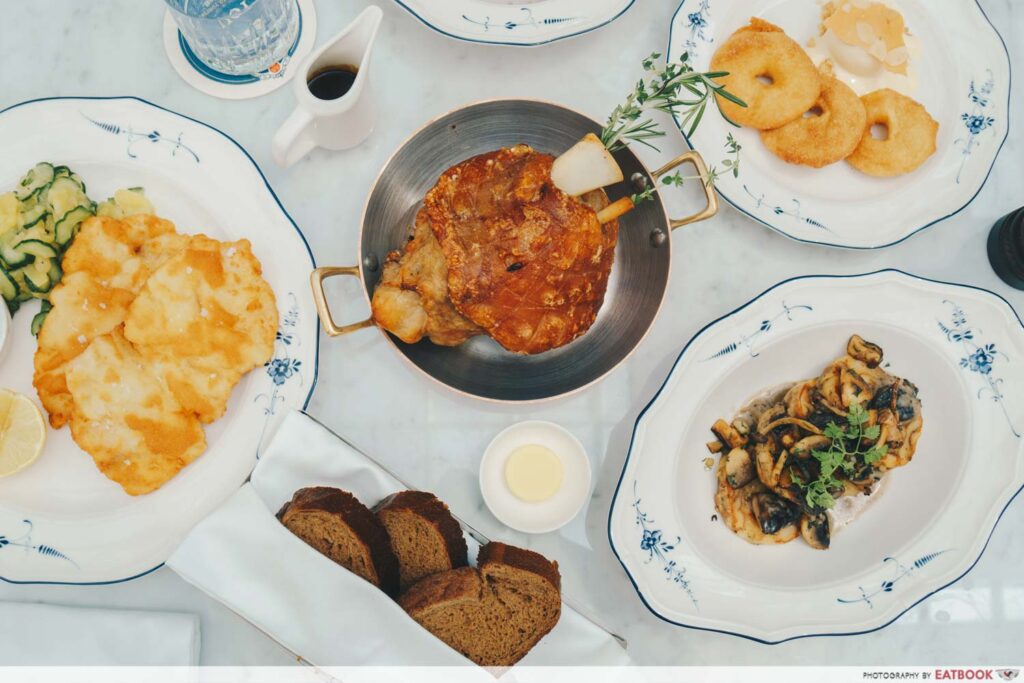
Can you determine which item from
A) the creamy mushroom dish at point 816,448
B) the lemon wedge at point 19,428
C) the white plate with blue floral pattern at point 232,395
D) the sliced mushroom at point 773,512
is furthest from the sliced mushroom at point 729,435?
the lemon wedge at point 19,428

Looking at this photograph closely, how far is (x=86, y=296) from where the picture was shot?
1.65 metres

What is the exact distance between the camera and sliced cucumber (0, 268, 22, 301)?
1.68m

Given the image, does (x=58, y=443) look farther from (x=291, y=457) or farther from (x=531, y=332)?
(x=531, y=332)

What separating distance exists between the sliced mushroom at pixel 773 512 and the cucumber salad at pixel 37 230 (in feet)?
5.41

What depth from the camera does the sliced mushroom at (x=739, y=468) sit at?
1810mm

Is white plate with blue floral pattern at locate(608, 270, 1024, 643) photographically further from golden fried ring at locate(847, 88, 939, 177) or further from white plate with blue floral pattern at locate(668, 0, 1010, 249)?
golden fried ring at locate(847, 88, 939, 177)

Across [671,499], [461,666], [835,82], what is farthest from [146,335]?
[835,82]

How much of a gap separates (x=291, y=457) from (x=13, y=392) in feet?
2.03

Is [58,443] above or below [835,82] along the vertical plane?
below

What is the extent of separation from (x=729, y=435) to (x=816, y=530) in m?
0.29

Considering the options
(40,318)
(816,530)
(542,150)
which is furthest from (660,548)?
(40,318)

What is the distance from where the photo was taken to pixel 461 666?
148cm

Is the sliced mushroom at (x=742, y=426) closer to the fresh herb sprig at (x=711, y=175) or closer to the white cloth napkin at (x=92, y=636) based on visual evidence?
the fresh herb sprig at (x=711, y=175)

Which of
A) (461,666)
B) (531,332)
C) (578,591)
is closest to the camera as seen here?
(461,666)
